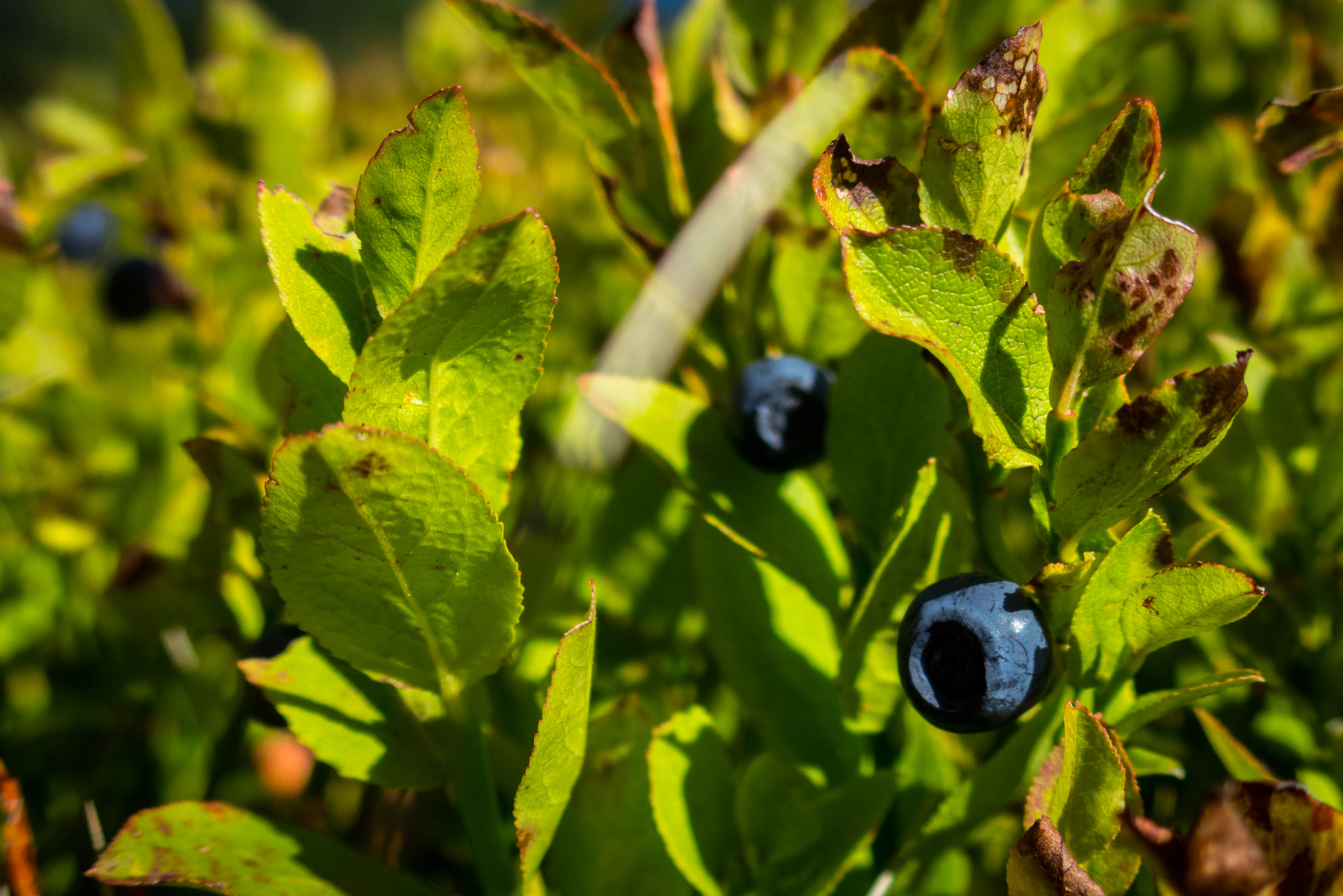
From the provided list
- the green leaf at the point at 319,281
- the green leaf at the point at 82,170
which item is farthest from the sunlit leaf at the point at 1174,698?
the green leaf at the point at 82,170

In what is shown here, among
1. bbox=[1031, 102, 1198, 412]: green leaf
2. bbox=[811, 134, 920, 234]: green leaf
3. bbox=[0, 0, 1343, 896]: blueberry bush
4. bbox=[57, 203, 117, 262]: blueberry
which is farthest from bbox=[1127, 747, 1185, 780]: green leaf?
bbox=[57, 203, 117, 262]: blueberry

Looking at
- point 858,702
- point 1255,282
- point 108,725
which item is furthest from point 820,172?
point 108,725

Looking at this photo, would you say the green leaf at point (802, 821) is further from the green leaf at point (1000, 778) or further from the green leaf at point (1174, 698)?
the green leaf at point (1174, 698)

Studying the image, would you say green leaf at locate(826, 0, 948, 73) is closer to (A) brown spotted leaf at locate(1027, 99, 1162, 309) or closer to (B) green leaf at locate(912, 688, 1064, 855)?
(A) brown spotted leaf at locate(1027, 99, 1162, 309)

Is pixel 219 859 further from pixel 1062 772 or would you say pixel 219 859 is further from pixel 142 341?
pixel 142 341

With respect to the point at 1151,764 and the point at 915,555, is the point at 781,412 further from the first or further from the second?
the point at 1151,764

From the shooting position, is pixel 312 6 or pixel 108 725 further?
pixel 312 6
